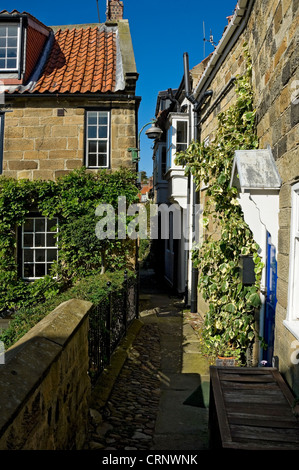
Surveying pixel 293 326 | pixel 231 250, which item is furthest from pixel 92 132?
pixel 293 326

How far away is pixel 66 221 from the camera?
10328 mm

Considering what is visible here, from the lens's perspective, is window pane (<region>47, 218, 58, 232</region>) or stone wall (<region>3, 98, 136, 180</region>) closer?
stone wall (<region>3, 98, 136, 180</region>)

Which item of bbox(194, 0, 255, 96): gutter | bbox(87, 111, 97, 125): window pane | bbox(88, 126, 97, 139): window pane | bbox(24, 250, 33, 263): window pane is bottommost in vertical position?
bbox(24, 250, 33, 263): window pane

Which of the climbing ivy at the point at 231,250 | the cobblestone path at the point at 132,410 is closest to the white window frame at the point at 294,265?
the climbing ivy at the point at 231,250

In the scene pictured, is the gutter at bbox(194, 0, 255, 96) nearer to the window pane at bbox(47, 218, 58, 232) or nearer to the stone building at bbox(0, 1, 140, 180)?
the stone building at bbox(0, 1, 140, 180)

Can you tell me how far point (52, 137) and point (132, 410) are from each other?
307 inches

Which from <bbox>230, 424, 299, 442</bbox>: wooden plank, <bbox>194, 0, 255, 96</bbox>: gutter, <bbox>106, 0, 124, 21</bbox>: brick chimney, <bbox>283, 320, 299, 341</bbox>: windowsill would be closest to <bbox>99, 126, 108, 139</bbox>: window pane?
<bbox>194, 0, 255, 96</bbox>: gutter

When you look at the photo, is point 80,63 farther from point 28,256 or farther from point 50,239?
point 28,256

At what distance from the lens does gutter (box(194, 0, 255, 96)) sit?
19.3 feet

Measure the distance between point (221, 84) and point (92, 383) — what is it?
6212mm

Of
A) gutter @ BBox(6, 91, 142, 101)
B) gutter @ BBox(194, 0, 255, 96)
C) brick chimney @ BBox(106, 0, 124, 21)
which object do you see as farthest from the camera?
brick chimney @ BBox(106, 0, 124, 21)

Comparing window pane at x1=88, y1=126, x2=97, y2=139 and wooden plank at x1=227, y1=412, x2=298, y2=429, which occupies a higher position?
window pane at x1=88, y1=126, x2=97, y2=139

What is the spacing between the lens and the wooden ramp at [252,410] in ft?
9.48

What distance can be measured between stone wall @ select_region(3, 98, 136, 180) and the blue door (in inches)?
238
